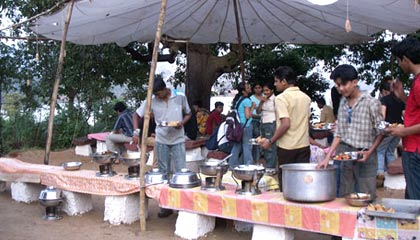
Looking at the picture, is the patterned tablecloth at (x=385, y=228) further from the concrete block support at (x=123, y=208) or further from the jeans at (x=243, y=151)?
the jeans at (x=243, y=151)

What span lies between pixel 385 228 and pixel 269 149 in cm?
371

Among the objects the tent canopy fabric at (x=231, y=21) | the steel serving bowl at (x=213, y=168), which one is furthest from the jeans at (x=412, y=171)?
the tent canopy fabric at (x=231, y=21)

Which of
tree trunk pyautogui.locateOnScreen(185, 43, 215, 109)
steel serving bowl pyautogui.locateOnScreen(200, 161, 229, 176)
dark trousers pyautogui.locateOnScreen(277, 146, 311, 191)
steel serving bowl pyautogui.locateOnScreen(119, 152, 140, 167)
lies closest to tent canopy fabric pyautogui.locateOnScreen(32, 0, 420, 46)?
tree trunk pyautogui.locateOnScreen(185, 43, 215, 109)

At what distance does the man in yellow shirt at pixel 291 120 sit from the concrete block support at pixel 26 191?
12.4 ft

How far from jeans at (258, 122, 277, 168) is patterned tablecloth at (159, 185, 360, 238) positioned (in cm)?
232

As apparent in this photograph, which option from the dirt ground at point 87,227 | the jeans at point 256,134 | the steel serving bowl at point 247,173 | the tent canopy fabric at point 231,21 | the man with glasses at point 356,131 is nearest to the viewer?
the man with glasses at point 356,131

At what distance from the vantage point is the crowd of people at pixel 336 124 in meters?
3.38

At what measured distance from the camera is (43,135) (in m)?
12.2

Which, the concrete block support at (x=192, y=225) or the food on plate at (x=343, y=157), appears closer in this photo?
the food on plate at (x=343, y=157)

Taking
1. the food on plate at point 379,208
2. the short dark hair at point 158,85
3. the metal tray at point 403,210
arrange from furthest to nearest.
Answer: the short dark hair at point 158,85
the food on plate at point 379,208
the metal tray at point 403,210

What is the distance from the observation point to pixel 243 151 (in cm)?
702

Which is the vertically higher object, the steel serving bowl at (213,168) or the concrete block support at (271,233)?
the steel serving bowl at (213,168)

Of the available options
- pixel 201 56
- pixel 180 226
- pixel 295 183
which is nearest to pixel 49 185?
pixel 180 226

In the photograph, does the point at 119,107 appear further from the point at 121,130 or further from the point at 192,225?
the point at 192,225
